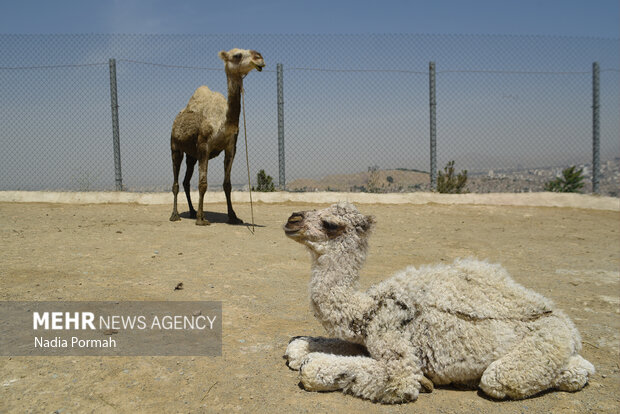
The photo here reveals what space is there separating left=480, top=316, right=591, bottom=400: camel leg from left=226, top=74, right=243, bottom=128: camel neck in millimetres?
6514

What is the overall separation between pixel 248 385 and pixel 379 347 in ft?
2.58

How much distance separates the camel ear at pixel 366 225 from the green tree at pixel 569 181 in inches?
475

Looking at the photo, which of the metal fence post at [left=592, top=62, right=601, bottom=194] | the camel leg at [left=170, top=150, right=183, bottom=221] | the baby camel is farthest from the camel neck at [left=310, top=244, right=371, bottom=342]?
the metal fence post at [left=592, top=62, right=601, bottom=194]

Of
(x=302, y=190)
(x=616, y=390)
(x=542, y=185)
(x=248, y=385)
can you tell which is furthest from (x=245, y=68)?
(x=542, y=185)

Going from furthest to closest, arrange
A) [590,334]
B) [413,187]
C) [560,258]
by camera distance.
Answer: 1. [413,187]
2. [560,258]
3. [590,334]

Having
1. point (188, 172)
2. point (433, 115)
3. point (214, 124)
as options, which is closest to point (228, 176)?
point (214, 124)

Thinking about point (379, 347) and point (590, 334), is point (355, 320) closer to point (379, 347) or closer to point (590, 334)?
point (379, 347)

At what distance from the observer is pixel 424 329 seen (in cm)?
264

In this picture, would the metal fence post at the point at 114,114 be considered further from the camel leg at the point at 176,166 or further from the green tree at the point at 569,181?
the green tree at the point at 569,181

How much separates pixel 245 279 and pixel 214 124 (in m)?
4.05

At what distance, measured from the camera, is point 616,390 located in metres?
2.76

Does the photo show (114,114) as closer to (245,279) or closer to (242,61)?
(242,61)

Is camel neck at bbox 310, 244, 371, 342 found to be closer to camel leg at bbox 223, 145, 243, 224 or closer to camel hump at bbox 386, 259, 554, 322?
camel hump at bbox 386, 259, 554, 322

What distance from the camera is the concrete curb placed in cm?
1093
